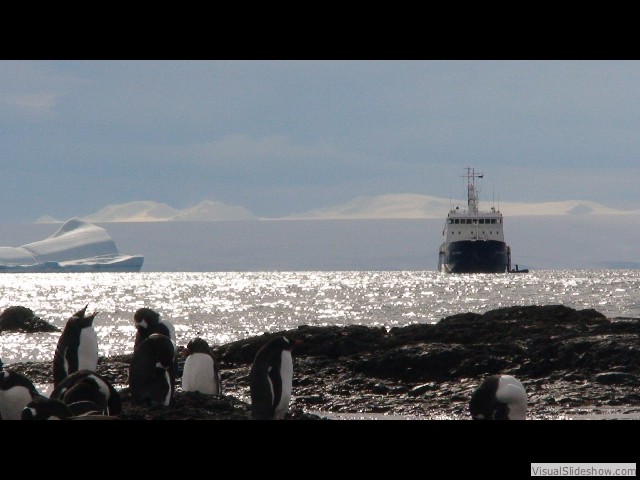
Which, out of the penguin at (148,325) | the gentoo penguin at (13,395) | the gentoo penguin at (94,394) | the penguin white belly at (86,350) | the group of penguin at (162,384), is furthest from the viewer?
the penguin at (148,325)

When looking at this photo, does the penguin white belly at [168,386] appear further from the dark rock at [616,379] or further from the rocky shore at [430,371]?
the dark rock at [616,379]

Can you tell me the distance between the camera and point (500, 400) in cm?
1011

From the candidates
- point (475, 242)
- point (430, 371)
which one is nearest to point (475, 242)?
point (475, 242)

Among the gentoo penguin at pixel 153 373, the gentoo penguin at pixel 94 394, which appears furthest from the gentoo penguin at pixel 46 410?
the gentoo penguin at pixel 153 373

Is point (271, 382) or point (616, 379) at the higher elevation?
point (271, 382)

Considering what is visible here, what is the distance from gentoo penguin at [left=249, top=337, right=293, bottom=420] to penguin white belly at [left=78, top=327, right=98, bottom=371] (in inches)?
125

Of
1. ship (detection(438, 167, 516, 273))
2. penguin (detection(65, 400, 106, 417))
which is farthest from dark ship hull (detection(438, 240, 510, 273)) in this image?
penguin (detection(65, 400, 106, 417))

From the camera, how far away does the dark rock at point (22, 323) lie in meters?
35.0

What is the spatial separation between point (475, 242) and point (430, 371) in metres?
83.6

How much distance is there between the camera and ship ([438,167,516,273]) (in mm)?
96938

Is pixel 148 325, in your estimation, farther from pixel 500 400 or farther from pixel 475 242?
pixel 475 242
